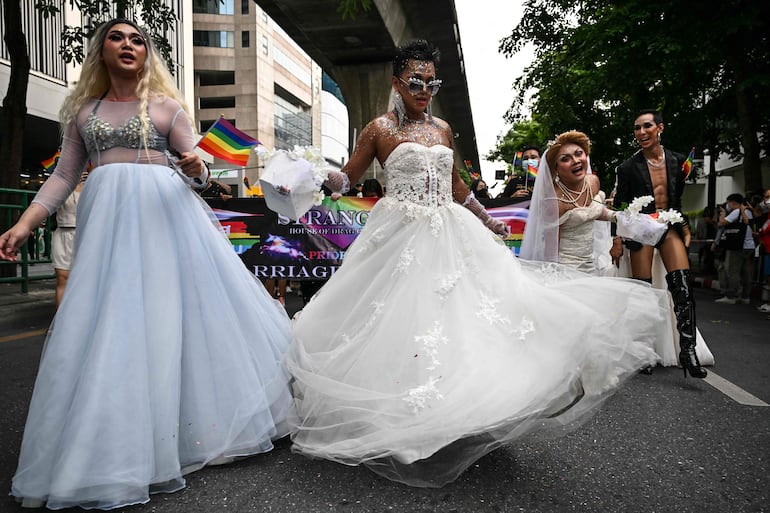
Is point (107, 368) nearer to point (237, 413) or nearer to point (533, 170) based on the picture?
point (237, 413)

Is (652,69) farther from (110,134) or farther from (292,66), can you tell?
(292,66)

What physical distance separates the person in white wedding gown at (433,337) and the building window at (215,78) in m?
53.8

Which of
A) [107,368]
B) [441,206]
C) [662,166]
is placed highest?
[662,166]

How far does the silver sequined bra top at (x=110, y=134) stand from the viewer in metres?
2.75

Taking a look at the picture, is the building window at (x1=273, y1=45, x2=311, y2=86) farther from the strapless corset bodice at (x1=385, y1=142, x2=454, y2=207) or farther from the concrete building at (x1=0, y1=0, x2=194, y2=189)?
the strapless corset bodice at (x1=385, y1=142, x2=454, y2=207)

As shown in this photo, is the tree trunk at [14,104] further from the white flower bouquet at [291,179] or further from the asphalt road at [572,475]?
the white flower bouquet at [291,179]

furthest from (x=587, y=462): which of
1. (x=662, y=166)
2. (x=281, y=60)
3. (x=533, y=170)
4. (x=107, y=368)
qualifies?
(x=281, y=60)

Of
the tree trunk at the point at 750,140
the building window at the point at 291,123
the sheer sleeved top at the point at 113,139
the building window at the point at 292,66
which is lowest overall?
the sheer sleeved top at the point at 113,139

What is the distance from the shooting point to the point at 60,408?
230cm

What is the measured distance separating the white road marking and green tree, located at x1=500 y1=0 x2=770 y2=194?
7.14 metres

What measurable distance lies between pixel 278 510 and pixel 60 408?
0.99 metres

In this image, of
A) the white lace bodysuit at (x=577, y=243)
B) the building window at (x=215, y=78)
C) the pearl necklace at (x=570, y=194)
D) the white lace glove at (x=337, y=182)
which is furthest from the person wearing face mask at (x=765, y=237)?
the building window at (x=215, y=78)

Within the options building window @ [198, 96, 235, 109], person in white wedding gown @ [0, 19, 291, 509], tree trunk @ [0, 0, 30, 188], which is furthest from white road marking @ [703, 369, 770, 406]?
building window @ [198, 96, 235, 109]

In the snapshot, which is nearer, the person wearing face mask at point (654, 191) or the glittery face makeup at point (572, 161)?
the glittery face makeup at point (572, 161)
